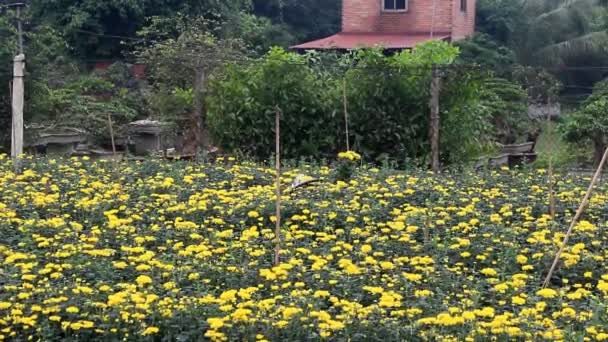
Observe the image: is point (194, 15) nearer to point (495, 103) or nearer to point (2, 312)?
point (495, 103)

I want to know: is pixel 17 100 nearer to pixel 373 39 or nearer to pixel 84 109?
pixel 84 109

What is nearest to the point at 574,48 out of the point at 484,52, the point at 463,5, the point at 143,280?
the point at 484,52

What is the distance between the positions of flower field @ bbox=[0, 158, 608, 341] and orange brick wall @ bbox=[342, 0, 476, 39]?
16.8 m

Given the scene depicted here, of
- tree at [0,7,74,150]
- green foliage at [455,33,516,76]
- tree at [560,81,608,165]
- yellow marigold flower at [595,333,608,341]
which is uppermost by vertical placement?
green foliage at [455,33,516,76]

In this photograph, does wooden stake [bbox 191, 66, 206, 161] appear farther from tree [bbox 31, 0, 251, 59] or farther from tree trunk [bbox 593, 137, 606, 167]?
tree [bbox 31, 0, 251, 59]

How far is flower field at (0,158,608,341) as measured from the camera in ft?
13.0

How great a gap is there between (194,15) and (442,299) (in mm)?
19754

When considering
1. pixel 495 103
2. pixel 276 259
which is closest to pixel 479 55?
Answer: pixel 495 103

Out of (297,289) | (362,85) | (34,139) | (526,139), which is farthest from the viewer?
(526,139)

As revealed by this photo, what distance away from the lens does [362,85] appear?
9.95m

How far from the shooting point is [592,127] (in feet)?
42.3

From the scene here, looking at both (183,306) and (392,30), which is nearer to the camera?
(183,306)

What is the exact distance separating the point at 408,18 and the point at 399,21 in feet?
0.87

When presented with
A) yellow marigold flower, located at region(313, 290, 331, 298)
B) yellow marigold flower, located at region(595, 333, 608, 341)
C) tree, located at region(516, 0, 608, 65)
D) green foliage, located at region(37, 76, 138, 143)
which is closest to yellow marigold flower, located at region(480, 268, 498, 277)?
yellow marigold flower, located at region(313, 290, 331, 298)
